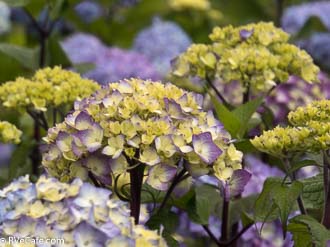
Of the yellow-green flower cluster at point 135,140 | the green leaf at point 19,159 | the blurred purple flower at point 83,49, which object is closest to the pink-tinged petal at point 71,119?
the yellow-green flower cluster at point 135,140

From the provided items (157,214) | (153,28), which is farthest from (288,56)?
(153,28)

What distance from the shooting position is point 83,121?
1.22 meters

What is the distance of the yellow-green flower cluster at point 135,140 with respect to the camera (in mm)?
1191

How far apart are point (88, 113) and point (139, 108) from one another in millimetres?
66

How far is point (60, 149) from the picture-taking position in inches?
47.9

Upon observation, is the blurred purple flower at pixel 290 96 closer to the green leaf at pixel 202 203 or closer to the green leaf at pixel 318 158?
the green leaf at pixel 202 203

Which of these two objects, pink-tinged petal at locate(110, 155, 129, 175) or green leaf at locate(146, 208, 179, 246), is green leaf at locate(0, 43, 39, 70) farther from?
pink-tinged petal at locate(110, 155, 129, 175)

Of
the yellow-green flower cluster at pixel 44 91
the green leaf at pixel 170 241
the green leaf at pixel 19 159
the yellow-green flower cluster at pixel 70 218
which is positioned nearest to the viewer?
the yellow-green flower cluster at pixel 70 218

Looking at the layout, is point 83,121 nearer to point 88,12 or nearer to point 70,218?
point 70,218

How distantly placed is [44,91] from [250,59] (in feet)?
1.05

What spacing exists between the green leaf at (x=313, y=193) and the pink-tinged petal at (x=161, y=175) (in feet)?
0.79

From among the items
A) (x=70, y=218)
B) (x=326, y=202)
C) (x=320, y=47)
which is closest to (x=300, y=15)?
(x=320, y=47)

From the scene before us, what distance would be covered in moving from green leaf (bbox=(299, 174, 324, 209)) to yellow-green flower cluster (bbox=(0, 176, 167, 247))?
34 cm

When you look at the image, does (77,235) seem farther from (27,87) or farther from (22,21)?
(22,21)
